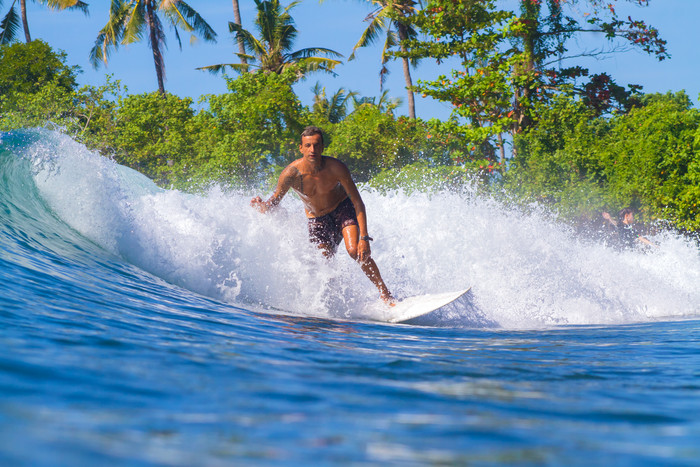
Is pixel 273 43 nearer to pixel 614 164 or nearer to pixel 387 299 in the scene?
pixel 614 164

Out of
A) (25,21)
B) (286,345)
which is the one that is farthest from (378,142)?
(286,345)

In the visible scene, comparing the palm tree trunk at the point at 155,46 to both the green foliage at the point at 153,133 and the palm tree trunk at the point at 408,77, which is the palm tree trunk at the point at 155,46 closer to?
the green foliage at the point at 153,133

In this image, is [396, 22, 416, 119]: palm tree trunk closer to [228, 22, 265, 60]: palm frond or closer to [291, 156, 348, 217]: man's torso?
[228, 22, 265, 60]: palm frond

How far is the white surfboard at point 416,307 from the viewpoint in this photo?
5.21 m

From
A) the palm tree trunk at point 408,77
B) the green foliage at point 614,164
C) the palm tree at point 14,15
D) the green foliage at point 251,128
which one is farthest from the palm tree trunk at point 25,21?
the green foliage at point 614,164

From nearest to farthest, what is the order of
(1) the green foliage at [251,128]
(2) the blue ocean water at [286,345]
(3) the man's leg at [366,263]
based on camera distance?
(2) the blue ocean water at [286,345], (3) the man's leg at [366,263], (1) the green foliage at [251,128]

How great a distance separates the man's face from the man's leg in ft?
2.40

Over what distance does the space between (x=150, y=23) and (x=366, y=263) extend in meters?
26.1

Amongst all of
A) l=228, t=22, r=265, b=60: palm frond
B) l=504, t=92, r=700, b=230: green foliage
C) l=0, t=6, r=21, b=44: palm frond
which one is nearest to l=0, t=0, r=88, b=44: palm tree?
l=0, t=6, r=21, b=44: palm frond

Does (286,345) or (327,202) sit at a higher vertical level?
(327,202)

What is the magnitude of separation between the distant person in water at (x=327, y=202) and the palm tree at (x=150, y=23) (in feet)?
77.1

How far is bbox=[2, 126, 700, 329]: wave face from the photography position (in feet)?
18.9

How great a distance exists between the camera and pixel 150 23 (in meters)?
28.2

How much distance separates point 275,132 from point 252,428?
2101 cm
